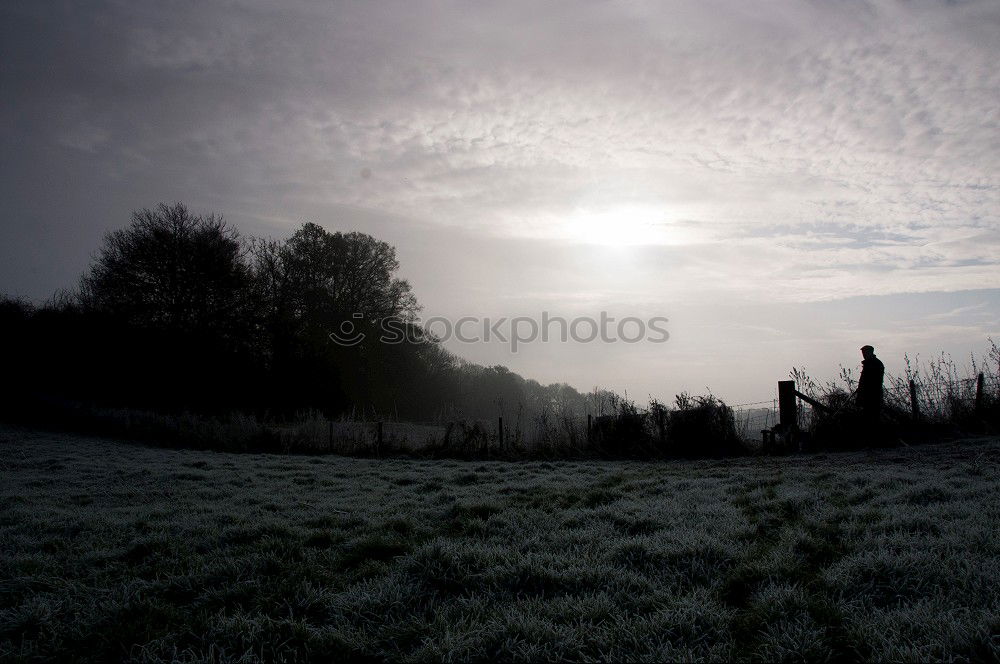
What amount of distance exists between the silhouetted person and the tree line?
41.3 feet

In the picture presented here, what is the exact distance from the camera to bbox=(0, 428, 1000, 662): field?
8.80 ft

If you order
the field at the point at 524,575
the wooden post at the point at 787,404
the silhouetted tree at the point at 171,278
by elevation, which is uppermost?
the silhouetted tree at the point at 171,278

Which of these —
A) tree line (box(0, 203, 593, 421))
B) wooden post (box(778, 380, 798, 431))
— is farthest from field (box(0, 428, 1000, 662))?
tree line (box(0, 203, 593, 421))

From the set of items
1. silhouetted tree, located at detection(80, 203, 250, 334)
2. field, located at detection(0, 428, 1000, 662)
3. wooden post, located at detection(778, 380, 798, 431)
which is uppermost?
silhouetted tree, located at detection(80, 203, 250, 334)

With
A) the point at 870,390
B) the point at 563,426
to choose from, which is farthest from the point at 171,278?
the point at 870,390

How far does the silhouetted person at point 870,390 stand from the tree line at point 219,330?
41.3 feet

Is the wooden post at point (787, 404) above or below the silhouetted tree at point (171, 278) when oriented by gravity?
below

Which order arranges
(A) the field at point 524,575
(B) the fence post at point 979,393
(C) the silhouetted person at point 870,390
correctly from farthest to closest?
1. (B) the fence post at point 979,393
2. (C) the silhouetted person at point 870,390
3. (A) the field at point 524,575

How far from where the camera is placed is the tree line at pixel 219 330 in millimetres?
26234

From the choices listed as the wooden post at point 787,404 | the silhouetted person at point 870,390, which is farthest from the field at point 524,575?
the wooden post at point 787,404

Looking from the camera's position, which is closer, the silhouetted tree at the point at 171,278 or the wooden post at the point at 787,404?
the wooden post at the point at 787,404

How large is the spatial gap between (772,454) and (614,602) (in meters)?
10.6

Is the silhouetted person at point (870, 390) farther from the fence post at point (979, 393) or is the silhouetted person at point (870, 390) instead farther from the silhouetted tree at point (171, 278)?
the silhouetted tree at point (171, 278)

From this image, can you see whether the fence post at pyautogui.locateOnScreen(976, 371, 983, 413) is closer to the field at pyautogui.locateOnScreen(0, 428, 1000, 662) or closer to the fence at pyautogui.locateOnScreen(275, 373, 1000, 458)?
the fence at pyautogui.locateOnScreen(275, 373, 1000, 458)
